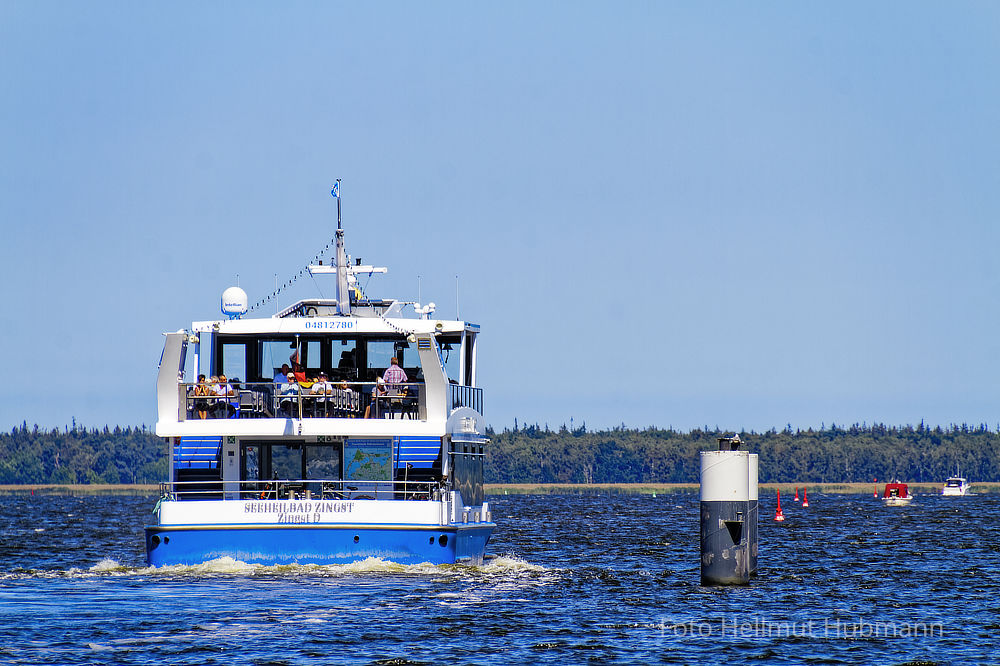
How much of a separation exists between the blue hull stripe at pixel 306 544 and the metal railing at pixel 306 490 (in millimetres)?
1316

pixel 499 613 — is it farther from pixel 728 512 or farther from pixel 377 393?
pixel 377 393

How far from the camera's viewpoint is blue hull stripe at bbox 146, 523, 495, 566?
29.5 m

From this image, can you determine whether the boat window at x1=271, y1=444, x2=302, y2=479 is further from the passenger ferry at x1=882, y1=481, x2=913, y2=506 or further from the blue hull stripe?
the passenger ferry at x1=882, y1=481, x2=913, y2=506

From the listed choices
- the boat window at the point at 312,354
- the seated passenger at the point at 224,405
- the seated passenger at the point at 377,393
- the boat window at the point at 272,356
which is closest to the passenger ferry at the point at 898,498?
the boat window at the point at 312,354

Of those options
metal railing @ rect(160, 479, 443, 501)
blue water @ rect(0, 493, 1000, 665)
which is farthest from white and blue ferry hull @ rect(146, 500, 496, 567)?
metal railing @ rect(160, 479, 443, 501)

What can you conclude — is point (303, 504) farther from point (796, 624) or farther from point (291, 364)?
point (796, 624)

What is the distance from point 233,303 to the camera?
109 ft

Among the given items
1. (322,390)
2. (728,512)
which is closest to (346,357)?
(322,390)

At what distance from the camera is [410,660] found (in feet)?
68.7

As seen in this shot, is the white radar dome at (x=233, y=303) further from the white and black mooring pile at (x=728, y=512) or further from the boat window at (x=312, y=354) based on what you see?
the white and black mooring pile at (x=728, y=512)

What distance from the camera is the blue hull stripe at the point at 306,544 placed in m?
29.5

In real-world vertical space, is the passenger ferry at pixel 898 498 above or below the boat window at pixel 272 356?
below

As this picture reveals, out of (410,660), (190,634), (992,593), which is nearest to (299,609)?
(190,634)

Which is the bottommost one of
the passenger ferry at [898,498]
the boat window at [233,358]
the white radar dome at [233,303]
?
the passenger ferry at [898,498]
